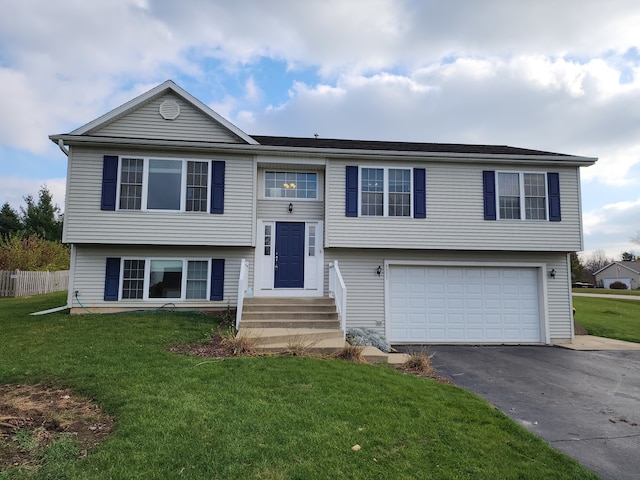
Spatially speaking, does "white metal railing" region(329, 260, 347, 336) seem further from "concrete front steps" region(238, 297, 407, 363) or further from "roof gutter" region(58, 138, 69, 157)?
"roof gutter" region(58, 138, 69, 157)

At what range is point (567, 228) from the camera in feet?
35.9

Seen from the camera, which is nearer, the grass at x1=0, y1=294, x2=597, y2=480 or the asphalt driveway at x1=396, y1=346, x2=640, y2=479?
the grass at x1=0, y1=294, x2=597, y2=480

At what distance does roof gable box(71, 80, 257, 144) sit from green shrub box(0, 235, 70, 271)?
58.4 feet

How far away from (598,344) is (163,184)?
13738 millimetres

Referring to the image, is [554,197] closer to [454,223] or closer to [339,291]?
[454,223]

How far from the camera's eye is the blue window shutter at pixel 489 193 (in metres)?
10.9

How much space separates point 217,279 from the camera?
10336mm

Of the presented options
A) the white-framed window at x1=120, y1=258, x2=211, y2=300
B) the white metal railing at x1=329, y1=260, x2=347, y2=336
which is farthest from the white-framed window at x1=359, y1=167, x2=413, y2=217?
the white-framed window at x1=120, y1=258, x2=211, y2=300

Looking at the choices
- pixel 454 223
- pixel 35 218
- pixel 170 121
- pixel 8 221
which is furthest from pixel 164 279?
pixel 8 221

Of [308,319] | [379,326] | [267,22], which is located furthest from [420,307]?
[267,22]

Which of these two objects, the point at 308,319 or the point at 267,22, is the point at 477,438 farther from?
the point at 267,22

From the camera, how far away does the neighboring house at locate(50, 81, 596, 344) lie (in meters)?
9.95

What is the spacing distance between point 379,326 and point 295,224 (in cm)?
398

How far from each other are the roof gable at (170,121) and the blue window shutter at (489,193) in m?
7.18
